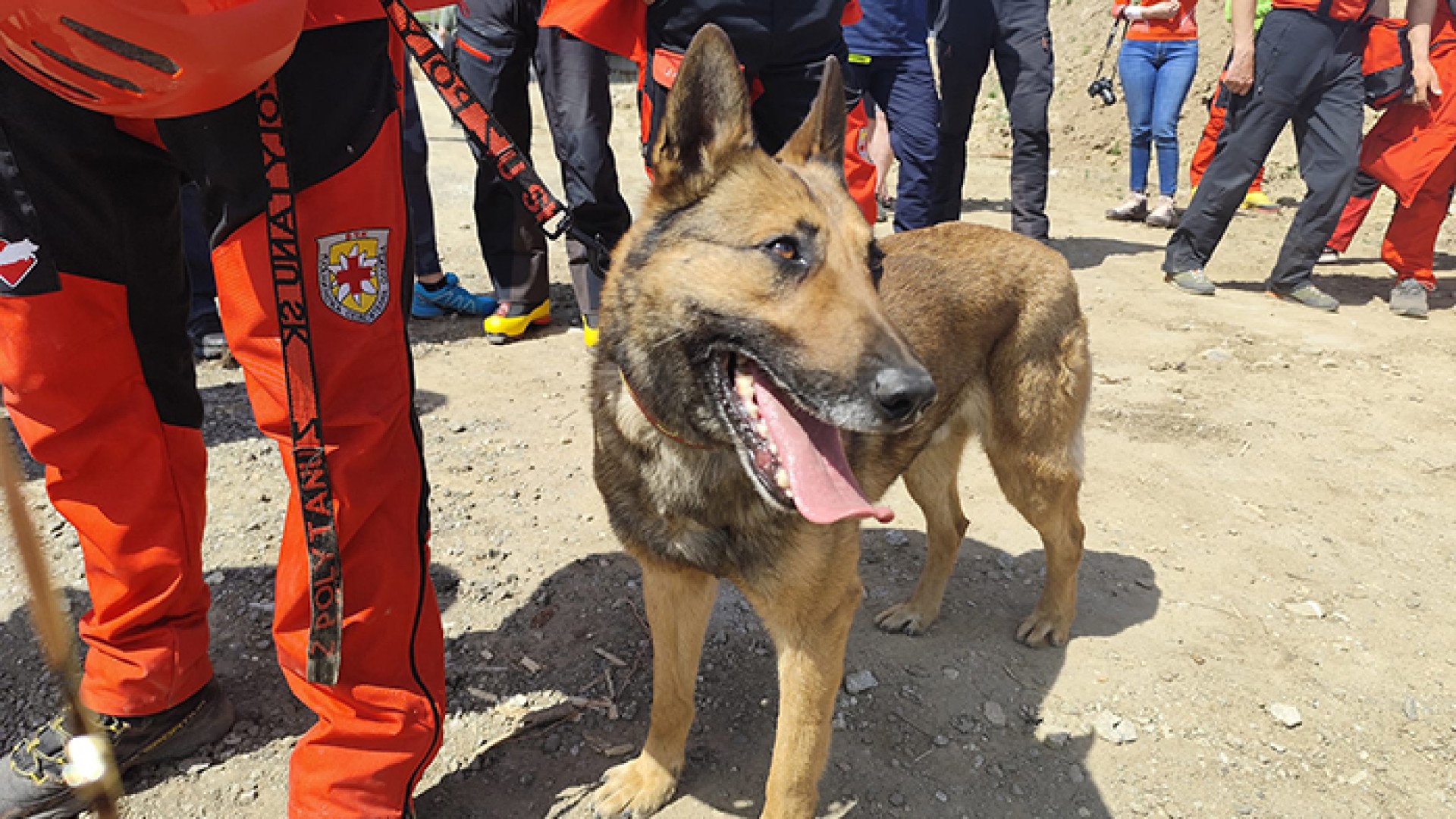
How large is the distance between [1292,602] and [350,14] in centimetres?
350

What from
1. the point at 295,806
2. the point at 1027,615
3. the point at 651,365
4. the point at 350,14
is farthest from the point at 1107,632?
the point at 350,14


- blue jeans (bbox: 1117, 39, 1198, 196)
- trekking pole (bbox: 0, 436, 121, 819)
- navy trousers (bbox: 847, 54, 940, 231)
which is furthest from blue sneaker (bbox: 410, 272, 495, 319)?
blue jeans (bbox: 1117, 39, 1198, 196)

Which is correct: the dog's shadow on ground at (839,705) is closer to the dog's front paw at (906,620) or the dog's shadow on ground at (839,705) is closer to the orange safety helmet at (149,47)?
the dog's front paw at (906,620)

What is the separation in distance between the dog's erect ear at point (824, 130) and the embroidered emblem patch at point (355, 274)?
3.51ft

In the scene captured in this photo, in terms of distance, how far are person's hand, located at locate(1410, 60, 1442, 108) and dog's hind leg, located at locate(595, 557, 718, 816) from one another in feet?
22.4

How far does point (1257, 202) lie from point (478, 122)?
9.56 m

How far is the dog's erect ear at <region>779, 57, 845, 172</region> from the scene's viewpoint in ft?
7.70

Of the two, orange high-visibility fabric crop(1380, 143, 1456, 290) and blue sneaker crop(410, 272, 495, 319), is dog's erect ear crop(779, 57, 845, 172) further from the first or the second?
orange high-visibility fabric crop(1380, 143, 1456, 290)

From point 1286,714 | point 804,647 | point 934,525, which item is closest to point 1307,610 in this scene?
point 1286,714

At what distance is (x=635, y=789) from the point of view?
2410mm

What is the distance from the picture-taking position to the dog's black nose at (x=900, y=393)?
169 cm

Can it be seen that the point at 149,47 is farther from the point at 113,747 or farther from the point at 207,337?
the point at 207,337

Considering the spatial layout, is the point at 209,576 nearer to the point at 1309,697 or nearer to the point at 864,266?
the point at 864,266

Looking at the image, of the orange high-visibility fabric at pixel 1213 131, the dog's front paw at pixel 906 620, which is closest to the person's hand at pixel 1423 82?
the orange high-visibility fabric at pixel 1213 131
